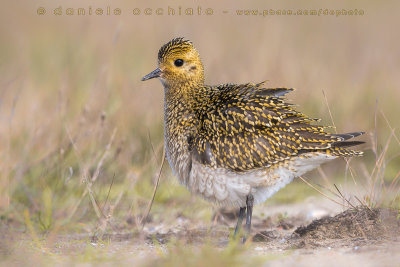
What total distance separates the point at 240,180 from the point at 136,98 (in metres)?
3.28

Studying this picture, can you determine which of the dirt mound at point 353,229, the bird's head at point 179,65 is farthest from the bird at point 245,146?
the dirt mound at point 353,229

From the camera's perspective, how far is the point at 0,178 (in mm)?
6242

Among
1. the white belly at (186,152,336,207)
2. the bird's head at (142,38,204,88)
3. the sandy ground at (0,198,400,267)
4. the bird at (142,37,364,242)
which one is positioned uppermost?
the bird's head at (142,38,204,88)

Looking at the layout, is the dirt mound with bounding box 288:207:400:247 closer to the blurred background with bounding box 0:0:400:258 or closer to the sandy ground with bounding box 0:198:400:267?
the sandy ground with bounding box 0:198:400:267

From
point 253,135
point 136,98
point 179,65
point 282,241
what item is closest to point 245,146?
point 253,135

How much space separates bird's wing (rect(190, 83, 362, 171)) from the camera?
5094 mm

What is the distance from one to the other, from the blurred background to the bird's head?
686mm

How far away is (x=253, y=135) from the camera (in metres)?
5.17

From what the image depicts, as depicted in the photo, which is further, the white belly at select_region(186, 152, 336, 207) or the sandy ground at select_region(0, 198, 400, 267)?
the white belly at select_region(186, 152, 336, 207)

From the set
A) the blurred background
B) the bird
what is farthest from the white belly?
the blurred background

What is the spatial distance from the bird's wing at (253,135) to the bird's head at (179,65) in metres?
0.53

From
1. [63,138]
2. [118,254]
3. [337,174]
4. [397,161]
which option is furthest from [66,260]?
[397,161]

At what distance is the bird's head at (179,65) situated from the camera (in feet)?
18.8

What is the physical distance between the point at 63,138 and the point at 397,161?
4.18 metres
